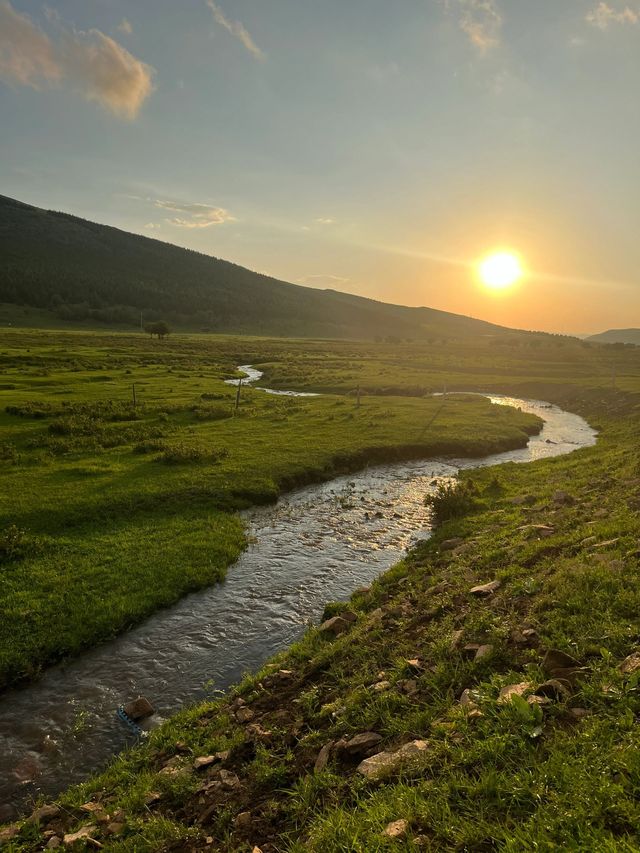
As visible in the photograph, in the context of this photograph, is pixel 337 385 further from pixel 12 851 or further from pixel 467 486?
pixel 12 851

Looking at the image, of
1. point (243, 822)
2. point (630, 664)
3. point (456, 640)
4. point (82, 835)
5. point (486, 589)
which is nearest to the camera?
point (243, 822)

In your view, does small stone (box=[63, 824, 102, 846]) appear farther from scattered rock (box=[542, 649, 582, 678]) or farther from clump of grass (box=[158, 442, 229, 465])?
clump of grass (box=[158, 442, 229, 465])

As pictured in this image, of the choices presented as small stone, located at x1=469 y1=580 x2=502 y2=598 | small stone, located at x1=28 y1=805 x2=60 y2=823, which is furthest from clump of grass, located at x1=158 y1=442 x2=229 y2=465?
small stone, located at x1=28 y1=805 x2=60 y2=823

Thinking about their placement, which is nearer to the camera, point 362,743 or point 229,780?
point 362,743

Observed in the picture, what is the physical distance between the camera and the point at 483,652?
29.0 ft

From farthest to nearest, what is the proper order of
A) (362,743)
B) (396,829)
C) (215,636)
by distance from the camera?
(215,636)
(362,743)
(396,829)

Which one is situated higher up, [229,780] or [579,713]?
[579,713]

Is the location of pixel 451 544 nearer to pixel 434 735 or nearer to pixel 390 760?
pixel 434 735

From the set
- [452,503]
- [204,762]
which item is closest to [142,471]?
[452,503]

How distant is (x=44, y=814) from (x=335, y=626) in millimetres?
7274

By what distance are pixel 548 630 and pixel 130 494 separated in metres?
20.7

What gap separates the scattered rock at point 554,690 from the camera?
700 cm

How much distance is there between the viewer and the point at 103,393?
54.6 m

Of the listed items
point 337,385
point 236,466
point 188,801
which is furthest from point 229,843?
point 337,385
